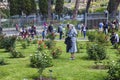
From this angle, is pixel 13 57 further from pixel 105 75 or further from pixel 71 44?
pixel 105 75

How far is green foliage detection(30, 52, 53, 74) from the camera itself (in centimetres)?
1510

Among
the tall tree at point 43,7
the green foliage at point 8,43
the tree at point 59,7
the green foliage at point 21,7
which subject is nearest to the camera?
the green foliage at point 8,43

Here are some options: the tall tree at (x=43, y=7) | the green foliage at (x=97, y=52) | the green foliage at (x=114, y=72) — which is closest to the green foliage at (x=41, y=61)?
the green foliage at (x=114, y=72)

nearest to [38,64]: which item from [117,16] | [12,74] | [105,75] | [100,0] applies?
[12,74]

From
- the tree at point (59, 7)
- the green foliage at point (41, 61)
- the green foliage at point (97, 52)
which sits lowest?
the tree at point (59, 7)

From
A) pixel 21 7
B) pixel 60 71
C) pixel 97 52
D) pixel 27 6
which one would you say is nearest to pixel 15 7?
pixel 21 7

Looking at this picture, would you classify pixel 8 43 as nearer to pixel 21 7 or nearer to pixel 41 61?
pixel 41 61

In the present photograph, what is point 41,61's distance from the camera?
15.3 meters

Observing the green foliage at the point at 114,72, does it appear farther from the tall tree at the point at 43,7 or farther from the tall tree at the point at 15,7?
the tall tree at the point at 43,7

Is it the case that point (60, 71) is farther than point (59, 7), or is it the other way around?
point (59, 7)

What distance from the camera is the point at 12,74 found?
620 inches

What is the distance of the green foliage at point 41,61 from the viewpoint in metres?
15.1

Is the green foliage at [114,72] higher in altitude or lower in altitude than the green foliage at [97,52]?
higher

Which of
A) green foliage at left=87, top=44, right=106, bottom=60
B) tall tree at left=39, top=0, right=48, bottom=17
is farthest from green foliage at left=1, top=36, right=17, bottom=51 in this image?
tall tree at left=39, top=0, right=48, bottom=17
